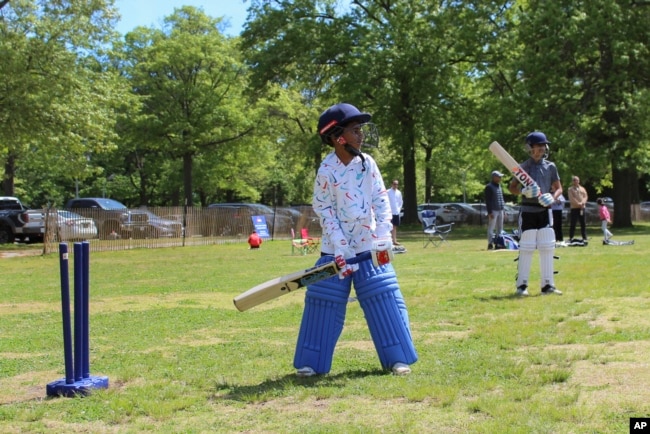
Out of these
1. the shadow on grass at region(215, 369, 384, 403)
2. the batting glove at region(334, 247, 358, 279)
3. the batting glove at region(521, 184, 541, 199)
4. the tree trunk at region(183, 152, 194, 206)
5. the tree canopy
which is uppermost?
the tree canopy

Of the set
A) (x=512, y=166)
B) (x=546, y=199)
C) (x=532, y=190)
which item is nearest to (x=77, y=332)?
(x=512, y=166)

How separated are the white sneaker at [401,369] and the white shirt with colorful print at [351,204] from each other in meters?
0.92

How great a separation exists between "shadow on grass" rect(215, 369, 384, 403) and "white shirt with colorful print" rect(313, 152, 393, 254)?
96cm

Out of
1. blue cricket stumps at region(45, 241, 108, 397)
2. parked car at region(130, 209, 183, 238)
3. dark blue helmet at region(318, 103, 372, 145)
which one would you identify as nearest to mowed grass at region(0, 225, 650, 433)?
blue cricket stumps at region(45, 241, 108, 397)

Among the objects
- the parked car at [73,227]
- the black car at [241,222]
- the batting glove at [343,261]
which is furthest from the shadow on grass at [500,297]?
the black car at [241,222]

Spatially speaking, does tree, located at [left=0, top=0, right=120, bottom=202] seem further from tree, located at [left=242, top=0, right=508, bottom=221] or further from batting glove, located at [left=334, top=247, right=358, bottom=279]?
batting glove, located at [left=334, top=247, right=358, bottom=279]

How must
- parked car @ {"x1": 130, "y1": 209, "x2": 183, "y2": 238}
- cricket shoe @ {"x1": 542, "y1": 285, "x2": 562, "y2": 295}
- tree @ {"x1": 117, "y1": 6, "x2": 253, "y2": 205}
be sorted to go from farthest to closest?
tree @ {"x1": 117, "y1": 6, "x2": 253, "y2": 205}
parked car @ {"x1": 130, "y1": 209, "x2": 183, "y2": 238}
cricket shoe @ {"x1": 542, "y1": 285, "x2": 562, "y2": 295}

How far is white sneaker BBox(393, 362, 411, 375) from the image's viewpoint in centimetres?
566

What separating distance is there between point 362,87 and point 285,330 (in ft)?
89.9

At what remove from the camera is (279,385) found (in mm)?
5535

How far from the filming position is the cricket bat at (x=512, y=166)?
939cm

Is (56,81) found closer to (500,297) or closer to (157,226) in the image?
(157,226)

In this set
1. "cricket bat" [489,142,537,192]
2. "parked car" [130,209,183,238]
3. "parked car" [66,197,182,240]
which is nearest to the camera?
"cricket bat" [489,142,537,192]

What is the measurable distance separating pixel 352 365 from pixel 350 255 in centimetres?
102
